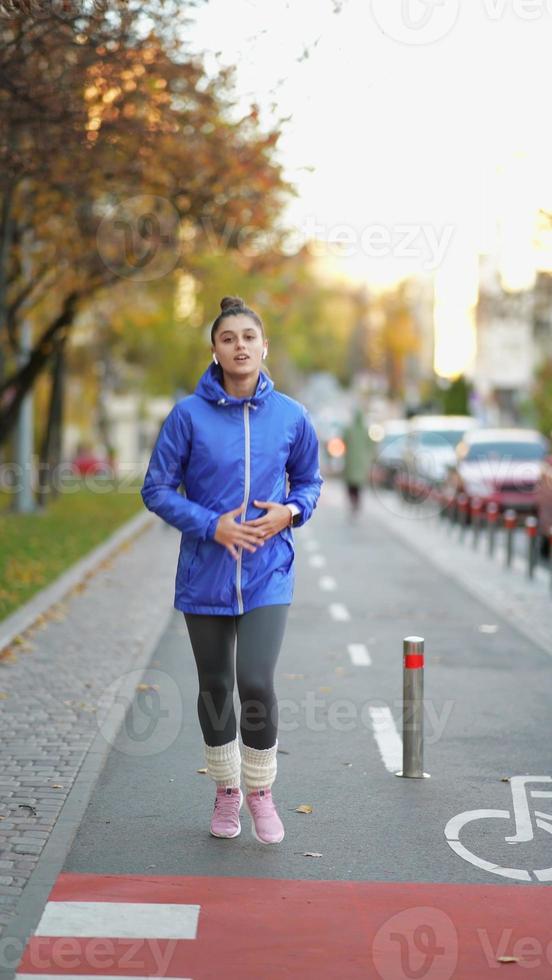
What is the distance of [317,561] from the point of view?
20359 millimetres

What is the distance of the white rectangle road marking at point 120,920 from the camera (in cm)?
493

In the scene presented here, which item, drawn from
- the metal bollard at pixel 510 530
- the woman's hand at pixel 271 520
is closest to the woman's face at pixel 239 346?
the woman's hand at pixel 271 520

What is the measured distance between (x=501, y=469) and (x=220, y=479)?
2231 centimetres

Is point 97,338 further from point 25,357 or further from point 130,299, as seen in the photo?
point 25,357

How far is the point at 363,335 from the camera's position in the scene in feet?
339

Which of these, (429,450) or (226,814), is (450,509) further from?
(226,814)

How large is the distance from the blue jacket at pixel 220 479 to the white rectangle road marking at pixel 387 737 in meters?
2.07

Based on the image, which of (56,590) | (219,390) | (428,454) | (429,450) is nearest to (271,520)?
(219,390)

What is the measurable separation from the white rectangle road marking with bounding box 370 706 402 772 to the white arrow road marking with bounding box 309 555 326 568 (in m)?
10.5

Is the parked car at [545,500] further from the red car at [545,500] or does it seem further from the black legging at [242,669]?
the black legging at [242,669]

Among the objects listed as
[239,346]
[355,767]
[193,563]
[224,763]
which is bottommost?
[355,767]

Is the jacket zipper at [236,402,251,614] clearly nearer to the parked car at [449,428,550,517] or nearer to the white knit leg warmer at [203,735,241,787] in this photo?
the white knit leg warmer at [203,735,241,787]

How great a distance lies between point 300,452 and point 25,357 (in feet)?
73.6

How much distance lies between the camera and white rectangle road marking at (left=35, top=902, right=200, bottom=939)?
4930 mm
